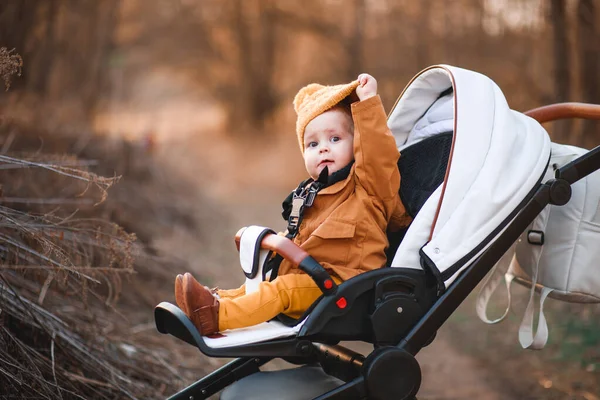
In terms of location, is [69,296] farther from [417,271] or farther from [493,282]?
[493,282]

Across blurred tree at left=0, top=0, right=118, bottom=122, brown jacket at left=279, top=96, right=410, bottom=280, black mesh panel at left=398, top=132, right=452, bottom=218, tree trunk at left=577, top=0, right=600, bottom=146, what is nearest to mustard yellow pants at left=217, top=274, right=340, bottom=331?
brown jacket at left=279, top=96, right=410, bottom=280

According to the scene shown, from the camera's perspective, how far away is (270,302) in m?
2.51

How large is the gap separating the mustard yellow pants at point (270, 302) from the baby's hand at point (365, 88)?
2.48ft

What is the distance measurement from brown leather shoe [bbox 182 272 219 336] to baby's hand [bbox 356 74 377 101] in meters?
1.01

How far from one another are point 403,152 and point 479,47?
7.43 metres

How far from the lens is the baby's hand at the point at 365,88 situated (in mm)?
2727

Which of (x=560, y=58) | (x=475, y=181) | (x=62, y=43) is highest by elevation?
(x=62, y=43)

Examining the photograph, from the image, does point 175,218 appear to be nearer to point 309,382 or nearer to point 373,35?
point 309,382

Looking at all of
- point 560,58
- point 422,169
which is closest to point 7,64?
point 422,169

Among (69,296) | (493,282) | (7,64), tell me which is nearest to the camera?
(7,64)

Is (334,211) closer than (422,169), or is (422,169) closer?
(334,211)

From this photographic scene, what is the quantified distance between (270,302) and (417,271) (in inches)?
22.6

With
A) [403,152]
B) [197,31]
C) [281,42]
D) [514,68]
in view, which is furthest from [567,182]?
[197,31]

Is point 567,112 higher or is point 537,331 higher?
point 567,112
